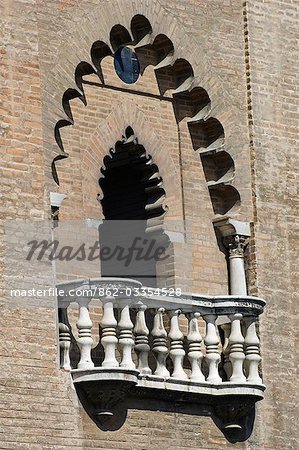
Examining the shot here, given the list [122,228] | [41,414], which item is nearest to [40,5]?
[122,228]

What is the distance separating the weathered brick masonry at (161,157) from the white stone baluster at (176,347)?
0.46 m

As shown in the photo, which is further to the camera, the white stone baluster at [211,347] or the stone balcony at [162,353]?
the white stone baluster at [211,347]

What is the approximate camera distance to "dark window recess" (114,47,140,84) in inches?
819

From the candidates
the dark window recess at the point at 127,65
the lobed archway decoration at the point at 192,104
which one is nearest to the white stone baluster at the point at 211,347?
the lobed archway decoration at the point at 192,104

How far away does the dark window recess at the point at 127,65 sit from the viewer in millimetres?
20797

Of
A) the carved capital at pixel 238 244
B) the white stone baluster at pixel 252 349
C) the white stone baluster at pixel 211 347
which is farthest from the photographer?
the carved capital at pixel 238 244

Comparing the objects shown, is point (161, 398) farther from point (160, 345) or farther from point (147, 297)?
point (147, 297)

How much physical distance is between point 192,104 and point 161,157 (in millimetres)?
829

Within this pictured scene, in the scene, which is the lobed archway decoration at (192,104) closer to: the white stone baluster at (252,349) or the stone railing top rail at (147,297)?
the stone railing top rail at (147,297)

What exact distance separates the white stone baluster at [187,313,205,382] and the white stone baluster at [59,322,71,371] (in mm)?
1445

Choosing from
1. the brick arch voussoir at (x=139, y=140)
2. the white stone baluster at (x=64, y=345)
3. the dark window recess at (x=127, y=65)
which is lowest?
the white stone baluster at (x=64, y=345)

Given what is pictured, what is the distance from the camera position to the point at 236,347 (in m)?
20.0

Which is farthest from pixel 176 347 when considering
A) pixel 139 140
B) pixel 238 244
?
pixel 139 140

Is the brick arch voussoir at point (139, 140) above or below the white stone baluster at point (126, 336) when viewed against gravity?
above
